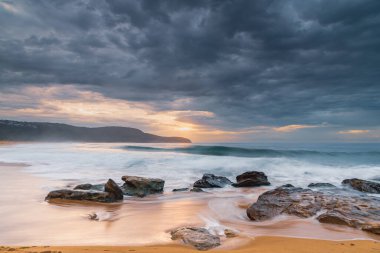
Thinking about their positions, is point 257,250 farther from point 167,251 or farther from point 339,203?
point 339,203

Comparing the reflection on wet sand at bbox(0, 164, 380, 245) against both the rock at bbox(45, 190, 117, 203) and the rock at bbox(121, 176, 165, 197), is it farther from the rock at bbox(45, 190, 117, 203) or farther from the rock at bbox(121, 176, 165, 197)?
the rock at bbox(121, 176, 165, 197)

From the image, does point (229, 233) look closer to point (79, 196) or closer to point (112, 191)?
point (112, 191)

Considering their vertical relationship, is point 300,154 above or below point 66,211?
above

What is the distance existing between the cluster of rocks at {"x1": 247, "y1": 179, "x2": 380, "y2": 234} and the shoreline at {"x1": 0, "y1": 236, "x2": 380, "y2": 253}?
3.59 ft

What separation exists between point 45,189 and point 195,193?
216 inches

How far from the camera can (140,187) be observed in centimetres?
1051

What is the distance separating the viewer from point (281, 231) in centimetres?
550

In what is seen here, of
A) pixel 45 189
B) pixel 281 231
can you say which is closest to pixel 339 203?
pixel 281 231

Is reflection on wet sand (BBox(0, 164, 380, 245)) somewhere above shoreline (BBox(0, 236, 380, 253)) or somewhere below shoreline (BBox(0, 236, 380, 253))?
below

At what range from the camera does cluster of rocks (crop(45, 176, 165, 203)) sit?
860 centimetres

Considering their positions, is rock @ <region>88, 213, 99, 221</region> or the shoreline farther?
rock @ <region>88, 213, 99, 221</region>

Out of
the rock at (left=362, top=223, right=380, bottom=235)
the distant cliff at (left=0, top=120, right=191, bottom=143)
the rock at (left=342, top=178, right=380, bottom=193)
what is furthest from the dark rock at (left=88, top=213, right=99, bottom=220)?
the distant cliff at (left=0, top=120, right=191, bottom=143)

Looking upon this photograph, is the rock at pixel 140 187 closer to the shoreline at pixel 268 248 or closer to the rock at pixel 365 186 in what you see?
the shoreline at pixel 268 248

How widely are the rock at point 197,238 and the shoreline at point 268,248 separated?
0.37 feet
